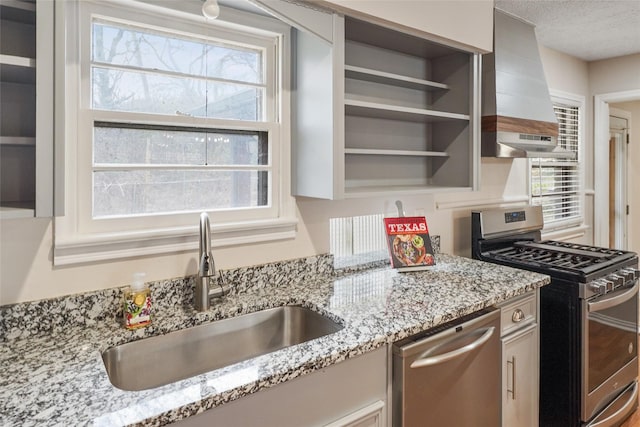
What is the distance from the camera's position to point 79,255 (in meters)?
1.33

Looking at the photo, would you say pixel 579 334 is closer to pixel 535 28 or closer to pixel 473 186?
pixel 473 186

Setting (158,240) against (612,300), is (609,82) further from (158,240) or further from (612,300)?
(158,240)

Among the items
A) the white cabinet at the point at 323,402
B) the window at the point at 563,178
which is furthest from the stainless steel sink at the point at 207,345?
the window at the point at 563,178

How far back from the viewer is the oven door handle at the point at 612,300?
6.55ft

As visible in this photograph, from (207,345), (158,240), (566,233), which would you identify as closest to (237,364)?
(207,345)

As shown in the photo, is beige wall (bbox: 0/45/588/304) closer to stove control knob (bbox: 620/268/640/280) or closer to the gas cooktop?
the gas cooktop

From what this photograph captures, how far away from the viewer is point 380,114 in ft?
6.64

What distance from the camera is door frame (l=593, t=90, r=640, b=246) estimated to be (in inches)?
140

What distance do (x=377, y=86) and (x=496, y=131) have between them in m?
0.74

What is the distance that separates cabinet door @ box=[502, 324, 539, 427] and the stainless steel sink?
2.92 feet

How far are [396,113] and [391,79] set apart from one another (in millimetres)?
177

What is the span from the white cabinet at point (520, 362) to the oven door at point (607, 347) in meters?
0.29

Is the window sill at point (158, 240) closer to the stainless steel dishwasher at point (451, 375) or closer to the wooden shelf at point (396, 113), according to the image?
the wooden shelf at point (396, 113)

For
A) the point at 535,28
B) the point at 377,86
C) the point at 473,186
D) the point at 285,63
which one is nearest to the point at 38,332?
the point at 285,63
